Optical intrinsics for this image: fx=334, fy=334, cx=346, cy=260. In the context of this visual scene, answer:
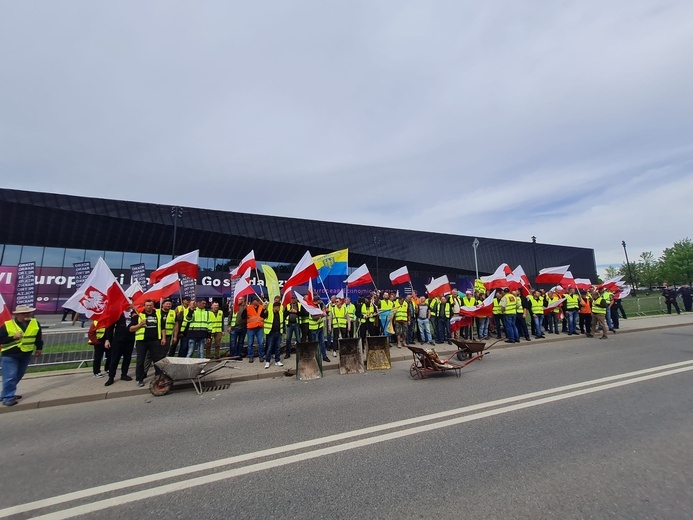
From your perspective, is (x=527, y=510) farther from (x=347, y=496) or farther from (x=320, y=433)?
(x=320, y=433)

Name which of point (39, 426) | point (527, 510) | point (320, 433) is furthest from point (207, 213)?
point (527, 510)

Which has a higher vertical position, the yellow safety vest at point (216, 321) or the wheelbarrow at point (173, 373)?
the yellow safety vest at point (216, 321)

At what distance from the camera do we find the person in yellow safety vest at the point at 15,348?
20.9 ft

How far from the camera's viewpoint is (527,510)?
273cm

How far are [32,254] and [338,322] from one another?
120 ft

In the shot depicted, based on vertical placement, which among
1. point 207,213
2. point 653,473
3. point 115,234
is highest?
point 207,213

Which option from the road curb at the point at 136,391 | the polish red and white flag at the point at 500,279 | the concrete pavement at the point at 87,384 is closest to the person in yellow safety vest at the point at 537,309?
the polish red and white flag at the point at 500,279

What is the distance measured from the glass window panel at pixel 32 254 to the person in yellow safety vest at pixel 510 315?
3996 centimetres

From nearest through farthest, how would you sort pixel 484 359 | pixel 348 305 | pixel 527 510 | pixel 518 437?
pixel 527 510 → pixel 518 437 → pixel 484 359 → pixel 348 305

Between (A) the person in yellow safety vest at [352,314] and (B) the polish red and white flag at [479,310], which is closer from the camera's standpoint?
(A) the person in yellow safety vest at [352,314]

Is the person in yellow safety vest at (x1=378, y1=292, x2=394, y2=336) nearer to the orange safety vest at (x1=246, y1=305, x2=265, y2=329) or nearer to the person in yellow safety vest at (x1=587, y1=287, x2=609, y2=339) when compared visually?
the orange safety vest at (x1=246, y1=305, x2=265, y2=329)

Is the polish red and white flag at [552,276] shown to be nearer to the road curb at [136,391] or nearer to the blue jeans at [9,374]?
the road curb at [136,391]

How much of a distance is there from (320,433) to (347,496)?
4.99 ft

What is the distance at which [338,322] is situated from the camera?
10992 mm
